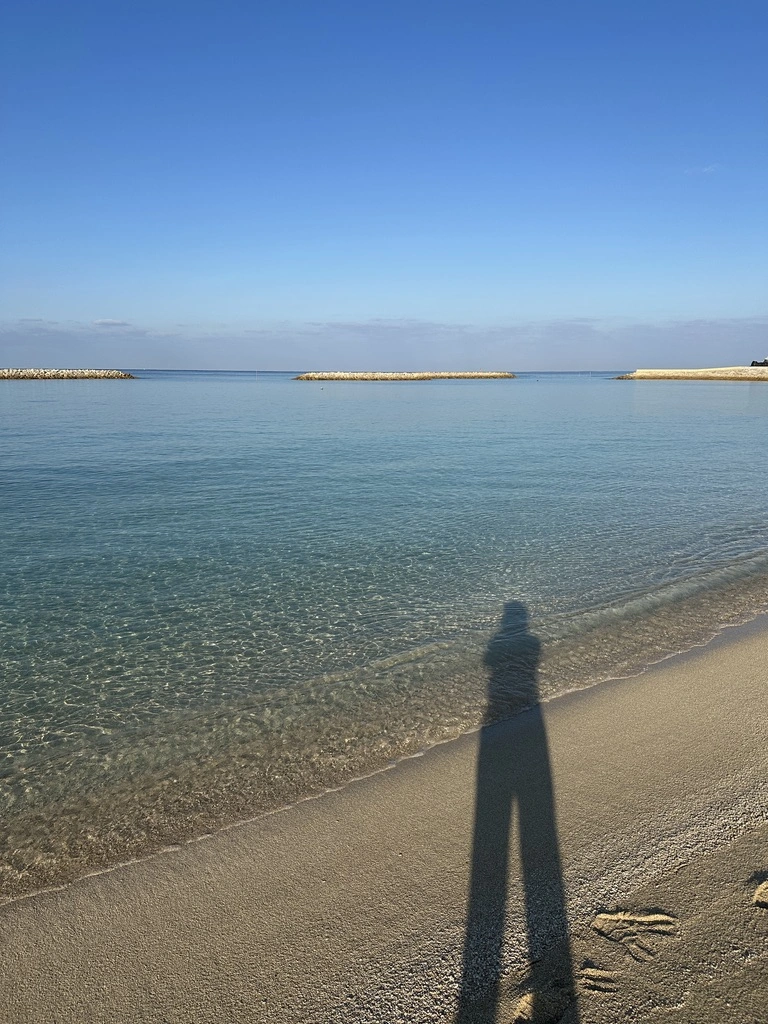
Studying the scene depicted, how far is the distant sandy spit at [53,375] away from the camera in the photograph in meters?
109

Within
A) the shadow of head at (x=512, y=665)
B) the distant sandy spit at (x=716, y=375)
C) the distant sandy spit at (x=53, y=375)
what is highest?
the distant sandy spit at (x=716, y=375)

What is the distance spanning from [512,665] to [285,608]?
3.83 metres

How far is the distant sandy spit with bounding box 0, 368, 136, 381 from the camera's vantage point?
10919 cm

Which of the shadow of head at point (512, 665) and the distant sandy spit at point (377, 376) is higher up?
the distant sandy spit at point (377, 376)

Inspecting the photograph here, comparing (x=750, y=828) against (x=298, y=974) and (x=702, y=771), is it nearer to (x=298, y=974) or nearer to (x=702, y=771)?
(x=702, y=771)

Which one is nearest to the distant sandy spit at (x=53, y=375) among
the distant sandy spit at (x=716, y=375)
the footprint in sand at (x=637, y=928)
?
the distant sandy spit at (x=716, y=375)

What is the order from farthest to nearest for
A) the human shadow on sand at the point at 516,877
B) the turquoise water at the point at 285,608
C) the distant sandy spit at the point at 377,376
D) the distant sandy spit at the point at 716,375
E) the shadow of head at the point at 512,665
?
the distant sandy spit at the point at 377,376 < the distant sandy spit at the point at 716,375 < the shadow of head at the point at 512,665 < the turquoise water at the point at 285,608 < the human shadow on sand at the point at 516,877

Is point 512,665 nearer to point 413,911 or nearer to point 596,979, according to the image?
point 413,911

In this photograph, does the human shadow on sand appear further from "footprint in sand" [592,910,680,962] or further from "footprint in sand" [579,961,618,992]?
"footprint in sand" [592,910,680,962]

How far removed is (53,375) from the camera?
116m

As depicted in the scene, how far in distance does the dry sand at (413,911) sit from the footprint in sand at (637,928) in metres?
0.01

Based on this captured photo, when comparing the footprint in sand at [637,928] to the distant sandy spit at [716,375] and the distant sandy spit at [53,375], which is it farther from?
the distant sandy spit at [716,375]

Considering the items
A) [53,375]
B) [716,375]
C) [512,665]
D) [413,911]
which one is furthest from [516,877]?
[716,375]

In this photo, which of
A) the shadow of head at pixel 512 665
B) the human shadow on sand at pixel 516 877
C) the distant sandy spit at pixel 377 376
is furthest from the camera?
the distant sandy spit at pixel 377 376
